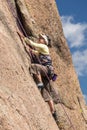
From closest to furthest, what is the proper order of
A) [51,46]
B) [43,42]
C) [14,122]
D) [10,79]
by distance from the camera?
1. [14,122]
2. [10,79]
3. [43,42]
4. [51,46]

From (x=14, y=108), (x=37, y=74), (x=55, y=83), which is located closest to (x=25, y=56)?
(x=37, y=74)

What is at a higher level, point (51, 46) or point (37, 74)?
point (51, 46)

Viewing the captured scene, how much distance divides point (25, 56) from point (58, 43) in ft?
16.9

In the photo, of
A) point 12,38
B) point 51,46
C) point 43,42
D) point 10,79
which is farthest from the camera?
point 51,46

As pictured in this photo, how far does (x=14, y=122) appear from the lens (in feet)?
29.6

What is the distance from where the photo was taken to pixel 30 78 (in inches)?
510

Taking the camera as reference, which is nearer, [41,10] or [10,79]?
[10,79]

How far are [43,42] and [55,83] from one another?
2297mm

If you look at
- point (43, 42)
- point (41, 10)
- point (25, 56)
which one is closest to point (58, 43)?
point (41, 10)

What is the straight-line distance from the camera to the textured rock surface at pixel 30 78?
383 inches

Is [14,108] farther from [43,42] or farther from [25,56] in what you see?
[43,42]

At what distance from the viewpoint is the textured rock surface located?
972 cm

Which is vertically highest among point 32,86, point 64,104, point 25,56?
point 25,56

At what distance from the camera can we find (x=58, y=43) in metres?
19.3
